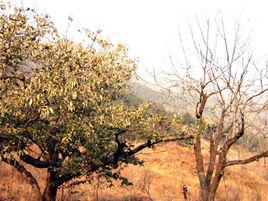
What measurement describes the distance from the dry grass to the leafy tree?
536 centimetres

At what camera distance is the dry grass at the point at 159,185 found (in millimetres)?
25750

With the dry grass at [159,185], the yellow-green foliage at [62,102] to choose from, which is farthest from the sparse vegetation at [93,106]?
the dry grass at [159,185]

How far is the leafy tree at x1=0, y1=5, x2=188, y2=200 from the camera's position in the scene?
518 inches

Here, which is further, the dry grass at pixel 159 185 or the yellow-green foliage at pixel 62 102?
the dry grass at pixel 159 185

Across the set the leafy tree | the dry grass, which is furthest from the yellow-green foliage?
the dry grass

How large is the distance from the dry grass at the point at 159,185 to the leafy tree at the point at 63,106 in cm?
536

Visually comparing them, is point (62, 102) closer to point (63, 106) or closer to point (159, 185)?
point (63, 106)

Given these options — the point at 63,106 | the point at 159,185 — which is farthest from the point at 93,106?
the point at 159,185

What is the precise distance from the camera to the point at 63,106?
512 inches

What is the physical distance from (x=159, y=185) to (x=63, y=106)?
24.0m

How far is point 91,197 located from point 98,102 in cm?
1284

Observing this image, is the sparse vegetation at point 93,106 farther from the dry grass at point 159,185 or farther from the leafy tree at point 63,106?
the dry grass at point 159,185

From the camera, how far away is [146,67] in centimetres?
1970

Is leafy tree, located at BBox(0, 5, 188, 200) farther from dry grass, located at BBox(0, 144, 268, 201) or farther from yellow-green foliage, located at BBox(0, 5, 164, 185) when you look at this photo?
dry grass, located at BBox(0, 144, 268, 201)
